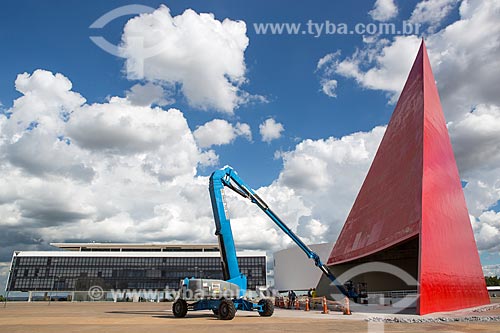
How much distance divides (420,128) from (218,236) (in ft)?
56.8

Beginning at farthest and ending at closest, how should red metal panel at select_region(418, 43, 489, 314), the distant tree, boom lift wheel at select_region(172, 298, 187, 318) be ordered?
the distant tree < red metal panel at select_region(418, 43, 489, 314) < boom lift wheel at select_region(172, 298, 187, 318)

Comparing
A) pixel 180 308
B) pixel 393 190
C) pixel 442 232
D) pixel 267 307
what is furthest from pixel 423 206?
pixel 180 308

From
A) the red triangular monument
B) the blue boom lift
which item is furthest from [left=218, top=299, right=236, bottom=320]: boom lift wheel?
the red triangular monument

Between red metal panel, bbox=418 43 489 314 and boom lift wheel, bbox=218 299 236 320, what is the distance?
10315 millimetres

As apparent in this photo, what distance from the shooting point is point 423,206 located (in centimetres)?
2345

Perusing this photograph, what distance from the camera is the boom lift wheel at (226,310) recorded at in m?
19.8

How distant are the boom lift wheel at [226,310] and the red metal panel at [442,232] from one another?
10315 mm

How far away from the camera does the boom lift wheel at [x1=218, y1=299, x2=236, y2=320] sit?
19.8m

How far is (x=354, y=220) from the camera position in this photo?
1510 inches

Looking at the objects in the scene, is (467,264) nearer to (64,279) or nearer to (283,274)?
(283,274)

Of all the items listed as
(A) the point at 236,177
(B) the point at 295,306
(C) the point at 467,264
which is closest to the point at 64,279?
(B) the point at 295,306

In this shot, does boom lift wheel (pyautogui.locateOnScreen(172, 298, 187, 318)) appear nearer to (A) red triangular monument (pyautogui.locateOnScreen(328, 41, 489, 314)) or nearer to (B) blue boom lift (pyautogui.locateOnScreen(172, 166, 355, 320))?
(B) blue boom lift (pyautogui.locateOnScreen(172, 166, 355, 320))

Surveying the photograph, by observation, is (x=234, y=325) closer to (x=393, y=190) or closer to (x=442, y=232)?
(x=442, y=232)

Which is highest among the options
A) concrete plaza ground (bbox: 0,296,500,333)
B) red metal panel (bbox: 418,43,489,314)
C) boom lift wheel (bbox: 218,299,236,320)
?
red metal panel (bbox: 418,43,489,314)
